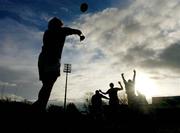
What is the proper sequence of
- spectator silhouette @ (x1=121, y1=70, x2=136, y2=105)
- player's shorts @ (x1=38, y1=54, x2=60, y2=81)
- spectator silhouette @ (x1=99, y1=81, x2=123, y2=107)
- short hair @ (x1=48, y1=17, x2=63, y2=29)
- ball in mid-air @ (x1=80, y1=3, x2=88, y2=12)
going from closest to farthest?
player's shorts @ (x1=38, y1=54, x2=60, y2=81)
short hair @ (x1=48, y1=17, x2=63, y2=29)
ball in mid-air @ (x1=80, y1=3, x2=88, y2=12)
spectator silhouette @ (x1=99, y1=81, x2=123, y2=107)
spectator silhouette @ (x1=121, y1=70, x2=136, y2=105)

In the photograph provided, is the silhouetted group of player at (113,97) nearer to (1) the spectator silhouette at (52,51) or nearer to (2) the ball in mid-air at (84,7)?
(2) the ball in mid-air at (84,7)

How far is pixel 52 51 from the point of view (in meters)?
6.35

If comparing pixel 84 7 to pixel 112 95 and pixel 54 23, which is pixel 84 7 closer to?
pixel 54 23

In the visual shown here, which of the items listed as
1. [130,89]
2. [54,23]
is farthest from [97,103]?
[54,23]

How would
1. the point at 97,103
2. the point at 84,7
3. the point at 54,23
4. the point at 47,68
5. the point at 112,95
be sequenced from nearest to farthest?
the point at 47,68, the point at 54,23, the point at 84,7, the point at 97,103, the point at 112,95

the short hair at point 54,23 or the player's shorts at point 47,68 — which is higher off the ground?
the short hair at point 54,23

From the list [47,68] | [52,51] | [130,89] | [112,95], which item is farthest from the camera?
[130,89]

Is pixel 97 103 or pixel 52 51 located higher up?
pixel 52 51

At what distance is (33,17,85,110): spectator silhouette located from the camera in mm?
6234

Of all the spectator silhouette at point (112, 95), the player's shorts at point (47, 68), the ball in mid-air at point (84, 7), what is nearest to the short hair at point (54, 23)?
the player's shorts at point (47, 68)

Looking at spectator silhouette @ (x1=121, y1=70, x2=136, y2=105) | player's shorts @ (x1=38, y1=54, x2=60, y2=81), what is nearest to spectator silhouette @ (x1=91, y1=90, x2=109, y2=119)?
spectator silhouette @ (x1=121, y1=70, x2=136, y2=105)

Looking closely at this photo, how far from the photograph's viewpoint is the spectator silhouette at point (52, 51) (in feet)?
20.5

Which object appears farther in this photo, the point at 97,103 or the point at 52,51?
the point at 97,103

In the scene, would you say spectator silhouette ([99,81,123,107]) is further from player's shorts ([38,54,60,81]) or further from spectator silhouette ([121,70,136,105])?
player's shorts ([38,54,60,81])
